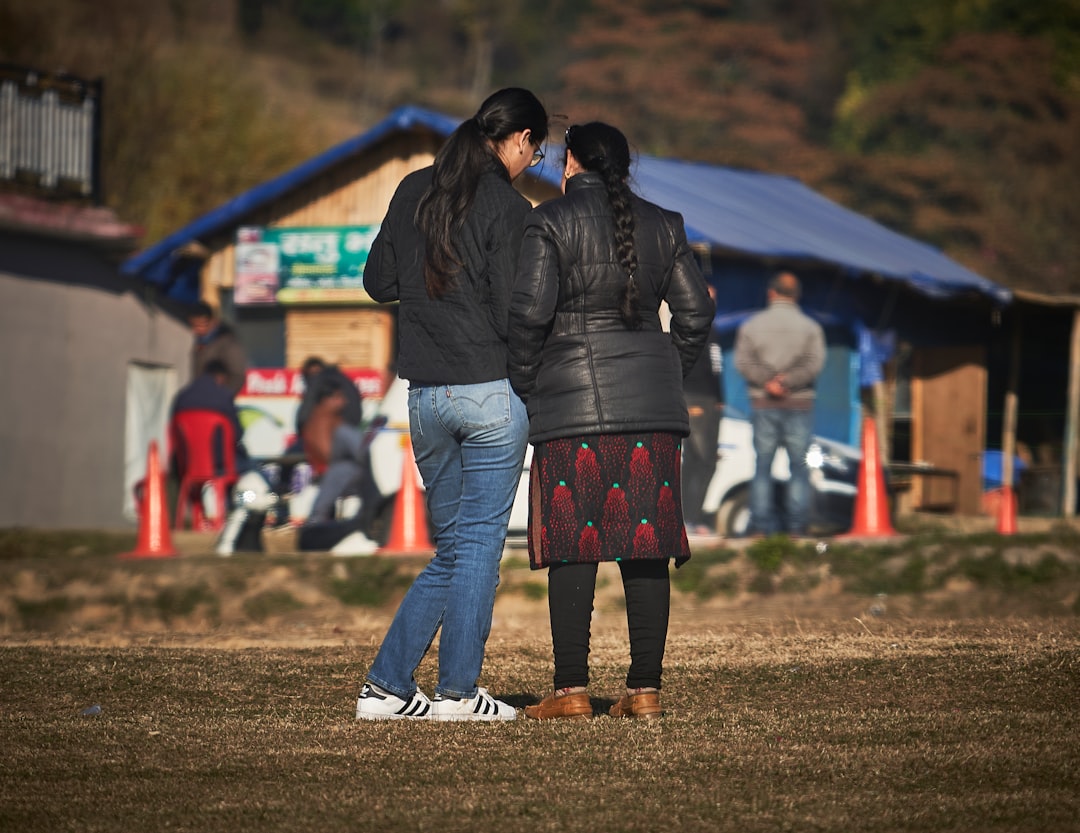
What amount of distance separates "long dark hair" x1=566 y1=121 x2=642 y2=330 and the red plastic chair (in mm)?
9414

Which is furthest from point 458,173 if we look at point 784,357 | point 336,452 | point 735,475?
point 336,452

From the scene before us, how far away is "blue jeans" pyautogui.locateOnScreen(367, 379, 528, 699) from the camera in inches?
203

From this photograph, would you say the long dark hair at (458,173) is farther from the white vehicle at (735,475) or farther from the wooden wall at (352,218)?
the wooden wall at (352,218)

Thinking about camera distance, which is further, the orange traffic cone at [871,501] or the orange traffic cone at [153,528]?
the orange traffic cone at [871,501]

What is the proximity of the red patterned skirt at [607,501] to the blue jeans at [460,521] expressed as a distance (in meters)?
0.14

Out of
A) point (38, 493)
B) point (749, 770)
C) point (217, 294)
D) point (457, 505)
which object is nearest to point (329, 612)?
point (457, 505)

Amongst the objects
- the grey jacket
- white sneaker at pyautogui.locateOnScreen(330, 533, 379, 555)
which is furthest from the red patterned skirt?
the grey jacket

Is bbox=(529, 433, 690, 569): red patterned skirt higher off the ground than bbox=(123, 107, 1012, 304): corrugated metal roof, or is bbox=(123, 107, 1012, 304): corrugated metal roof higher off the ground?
bbox=(123, 107, 1012, 304): corrugated metal roof

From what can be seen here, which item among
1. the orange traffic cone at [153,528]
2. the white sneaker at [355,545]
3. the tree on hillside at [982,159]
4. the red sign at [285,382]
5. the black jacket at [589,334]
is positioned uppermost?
the tree on hillside at [982,159]

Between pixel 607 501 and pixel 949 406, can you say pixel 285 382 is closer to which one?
pixel 949 406

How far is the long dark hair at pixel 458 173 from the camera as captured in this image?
5125 mm

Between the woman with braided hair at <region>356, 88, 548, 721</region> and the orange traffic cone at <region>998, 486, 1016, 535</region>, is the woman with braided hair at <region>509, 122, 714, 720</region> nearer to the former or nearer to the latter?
the woman with braided hair at <region>356, 88, 548, 721</region>

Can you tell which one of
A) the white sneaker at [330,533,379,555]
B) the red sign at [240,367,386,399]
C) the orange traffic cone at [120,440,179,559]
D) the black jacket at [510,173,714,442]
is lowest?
the white sneaker at [330,533,379,555]

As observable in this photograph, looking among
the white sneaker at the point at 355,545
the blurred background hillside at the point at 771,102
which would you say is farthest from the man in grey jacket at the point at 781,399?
the blurred background hillside at the point at 771,102
